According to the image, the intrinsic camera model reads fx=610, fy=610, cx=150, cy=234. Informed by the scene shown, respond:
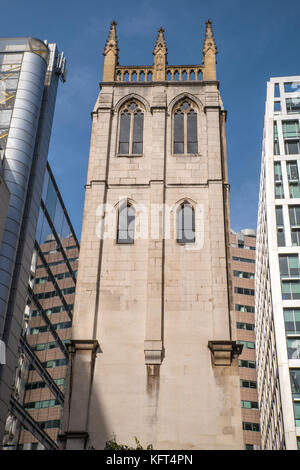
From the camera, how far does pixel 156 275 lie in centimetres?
3027

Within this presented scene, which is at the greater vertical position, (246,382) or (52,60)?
(52,60)

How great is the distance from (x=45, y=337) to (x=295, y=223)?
31.1 m

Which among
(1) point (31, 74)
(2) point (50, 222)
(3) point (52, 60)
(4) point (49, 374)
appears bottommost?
(4) point (49, 374)

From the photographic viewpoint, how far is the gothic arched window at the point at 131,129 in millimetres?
35156

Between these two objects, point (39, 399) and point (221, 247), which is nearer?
point (221, 247)

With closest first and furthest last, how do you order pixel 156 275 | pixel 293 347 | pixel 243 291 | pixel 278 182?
pixel 156 275
pixel 293 347
pixel 278 182
pixel 243 291

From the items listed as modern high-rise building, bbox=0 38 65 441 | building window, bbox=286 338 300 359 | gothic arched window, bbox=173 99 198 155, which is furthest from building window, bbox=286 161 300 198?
gothic arched window, bbox=173 99 198 155

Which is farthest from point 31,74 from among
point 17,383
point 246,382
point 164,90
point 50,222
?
point 246,382

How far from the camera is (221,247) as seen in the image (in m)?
31.1

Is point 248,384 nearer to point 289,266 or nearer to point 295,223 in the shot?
point 289,266

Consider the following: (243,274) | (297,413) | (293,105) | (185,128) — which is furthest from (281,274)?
(243,274)

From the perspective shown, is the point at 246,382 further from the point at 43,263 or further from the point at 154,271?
the point at 154,271

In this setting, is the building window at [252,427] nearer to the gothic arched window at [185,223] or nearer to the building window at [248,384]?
the building window at [248,384]
